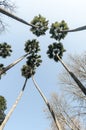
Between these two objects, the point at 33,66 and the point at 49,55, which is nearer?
the point at 49,55

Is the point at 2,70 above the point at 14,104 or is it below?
above

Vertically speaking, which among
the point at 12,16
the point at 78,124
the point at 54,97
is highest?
the point at 12,16

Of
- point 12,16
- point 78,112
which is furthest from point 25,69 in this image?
point 12,16

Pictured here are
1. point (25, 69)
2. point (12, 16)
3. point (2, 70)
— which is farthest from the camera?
point (25, 69)

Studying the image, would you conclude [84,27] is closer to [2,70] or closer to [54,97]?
[2,70]

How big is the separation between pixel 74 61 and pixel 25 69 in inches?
160

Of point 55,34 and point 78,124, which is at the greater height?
point 55,34

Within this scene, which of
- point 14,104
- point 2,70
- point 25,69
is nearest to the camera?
point 2,70

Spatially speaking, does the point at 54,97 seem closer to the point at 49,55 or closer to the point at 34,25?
the point at 49,55

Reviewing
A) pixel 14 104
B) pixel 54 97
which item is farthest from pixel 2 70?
pixel 54 97

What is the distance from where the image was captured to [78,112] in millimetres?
26516

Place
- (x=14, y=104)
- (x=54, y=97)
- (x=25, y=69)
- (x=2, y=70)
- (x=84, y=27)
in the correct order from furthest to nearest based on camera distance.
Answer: (x=54, y=97)
(x=25, y=69)
(x=14, y=104)
(x=2, y=70)
(x=84, y=27)

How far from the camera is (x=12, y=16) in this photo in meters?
18.8

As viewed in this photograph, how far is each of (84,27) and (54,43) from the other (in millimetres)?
9801
